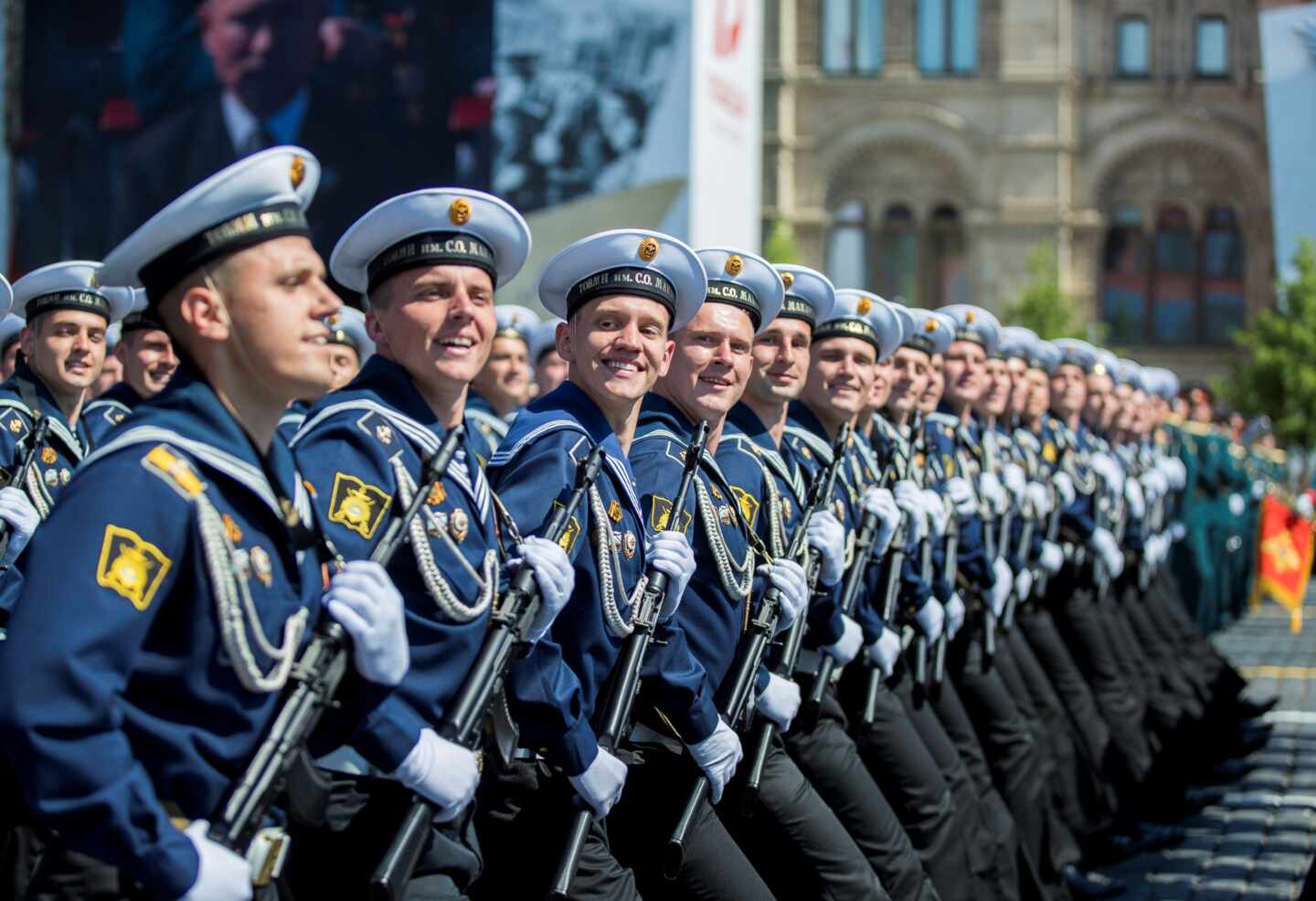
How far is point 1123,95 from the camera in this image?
119ft

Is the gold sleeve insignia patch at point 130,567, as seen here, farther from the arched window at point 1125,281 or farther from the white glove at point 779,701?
the arched window at point 1125,281

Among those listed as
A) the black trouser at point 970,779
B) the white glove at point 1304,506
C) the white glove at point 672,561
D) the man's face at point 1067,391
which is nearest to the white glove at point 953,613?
the black trouser at point 970,779

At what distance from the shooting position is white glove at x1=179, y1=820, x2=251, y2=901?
2768 mm

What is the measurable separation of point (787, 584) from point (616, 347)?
0.86m

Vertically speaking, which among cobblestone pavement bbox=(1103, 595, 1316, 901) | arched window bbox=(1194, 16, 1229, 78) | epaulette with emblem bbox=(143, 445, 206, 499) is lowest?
cobblestone pavement bbox=(1103, 595, 1316, 901)

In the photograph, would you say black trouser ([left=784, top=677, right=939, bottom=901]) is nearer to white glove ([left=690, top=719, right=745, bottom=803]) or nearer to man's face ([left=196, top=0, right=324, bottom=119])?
white glove ([left=690, top=719, right=745, bottom=803])

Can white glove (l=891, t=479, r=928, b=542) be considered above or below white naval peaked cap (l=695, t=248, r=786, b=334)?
below

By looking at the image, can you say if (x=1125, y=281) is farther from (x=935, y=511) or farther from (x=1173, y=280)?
(x=935, y=511)

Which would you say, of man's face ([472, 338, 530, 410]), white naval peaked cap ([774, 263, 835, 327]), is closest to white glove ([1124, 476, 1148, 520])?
man's face ([472, 338, 530, 410])

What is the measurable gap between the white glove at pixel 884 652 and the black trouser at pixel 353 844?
107 inches

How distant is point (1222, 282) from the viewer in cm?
3722

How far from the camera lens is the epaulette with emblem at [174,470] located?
2922mm

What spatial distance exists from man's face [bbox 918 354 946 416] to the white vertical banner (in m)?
18.0

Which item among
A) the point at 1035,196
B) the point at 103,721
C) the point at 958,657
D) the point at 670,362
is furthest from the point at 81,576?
the point at 1035,196
